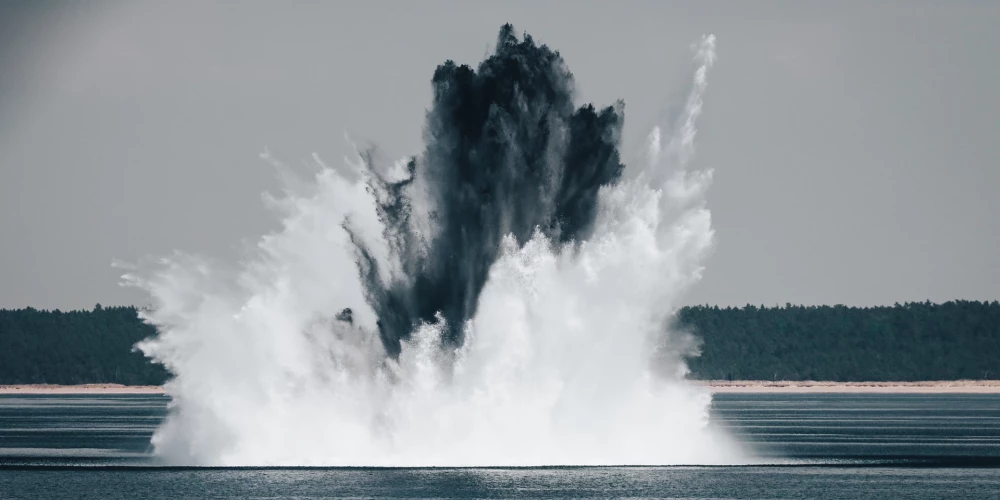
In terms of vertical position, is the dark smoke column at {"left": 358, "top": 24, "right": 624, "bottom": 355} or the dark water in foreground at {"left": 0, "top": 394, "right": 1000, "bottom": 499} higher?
the dark smoke column at {"left": 358, "top": 24, "right": 624, "bottom": 355}

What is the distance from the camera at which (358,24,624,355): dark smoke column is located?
265 feet

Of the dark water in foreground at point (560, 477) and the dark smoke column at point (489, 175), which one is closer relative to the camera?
the dark water in foreground at point (560, 477)

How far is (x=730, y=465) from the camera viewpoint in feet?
301

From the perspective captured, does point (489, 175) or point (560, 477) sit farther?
point (560, 477)

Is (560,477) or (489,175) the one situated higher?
(489,175)

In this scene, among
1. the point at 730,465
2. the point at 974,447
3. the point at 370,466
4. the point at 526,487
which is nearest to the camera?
the point at 526,487

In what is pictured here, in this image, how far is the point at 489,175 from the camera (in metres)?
81.1

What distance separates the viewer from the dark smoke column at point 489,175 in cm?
8081

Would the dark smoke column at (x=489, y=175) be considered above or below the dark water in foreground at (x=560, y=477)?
above

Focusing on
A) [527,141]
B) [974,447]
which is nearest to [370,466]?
[527,141]

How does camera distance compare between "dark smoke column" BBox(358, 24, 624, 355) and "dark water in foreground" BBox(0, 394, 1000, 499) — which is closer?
"dark water in foreground" BBox(0, 394, 1000, 499)

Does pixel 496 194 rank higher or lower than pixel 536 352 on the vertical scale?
higher

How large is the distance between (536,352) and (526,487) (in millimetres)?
6316

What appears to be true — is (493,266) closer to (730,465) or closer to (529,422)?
(529,422)
